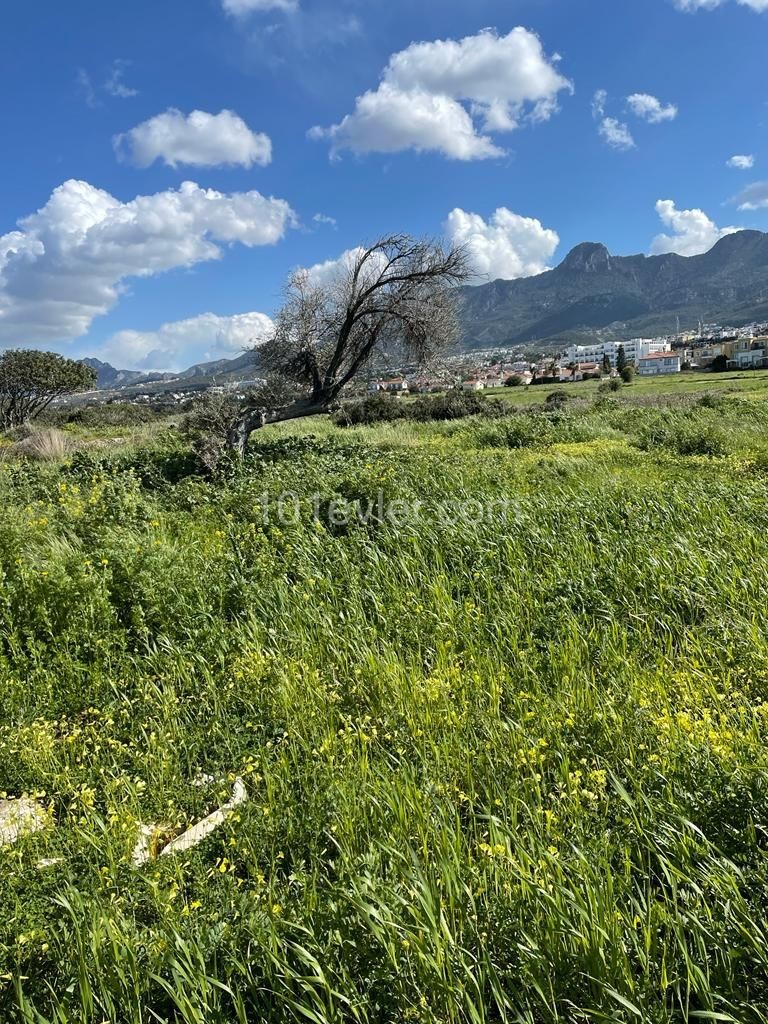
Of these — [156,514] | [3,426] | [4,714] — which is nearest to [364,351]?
[156,514]

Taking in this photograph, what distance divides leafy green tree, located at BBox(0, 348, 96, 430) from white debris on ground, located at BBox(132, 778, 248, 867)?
35.2 m

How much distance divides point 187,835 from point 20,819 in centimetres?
92

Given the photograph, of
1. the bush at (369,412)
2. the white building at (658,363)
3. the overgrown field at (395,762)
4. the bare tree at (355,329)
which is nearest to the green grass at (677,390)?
the bush at (369,412)

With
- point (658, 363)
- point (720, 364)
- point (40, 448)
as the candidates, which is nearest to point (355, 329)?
point (40, 448)

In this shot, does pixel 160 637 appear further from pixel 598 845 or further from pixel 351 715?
pixel 598 845

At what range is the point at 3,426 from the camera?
31641 mm

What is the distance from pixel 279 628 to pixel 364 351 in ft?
42.1

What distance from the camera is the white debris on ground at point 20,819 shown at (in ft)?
9.35

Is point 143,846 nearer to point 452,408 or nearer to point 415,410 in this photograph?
point 452,408

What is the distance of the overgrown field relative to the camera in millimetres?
1959

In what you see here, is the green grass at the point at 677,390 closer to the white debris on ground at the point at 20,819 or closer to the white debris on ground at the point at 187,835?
the white debris on ground at the point at 187,835

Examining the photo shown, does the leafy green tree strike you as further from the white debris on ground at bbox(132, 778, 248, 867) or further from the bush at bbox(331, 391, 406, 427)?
the white debris on ground at bbox(132, 778, 248, 867)

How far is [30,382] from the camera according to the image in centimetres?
3372

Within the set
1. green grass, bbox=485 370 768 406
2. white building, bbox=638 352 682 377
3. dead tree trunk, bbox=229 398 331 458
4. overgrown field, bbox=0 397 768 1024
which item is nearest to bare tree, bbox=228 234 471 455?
dead tree trunk, bbox=229 398 331 458
